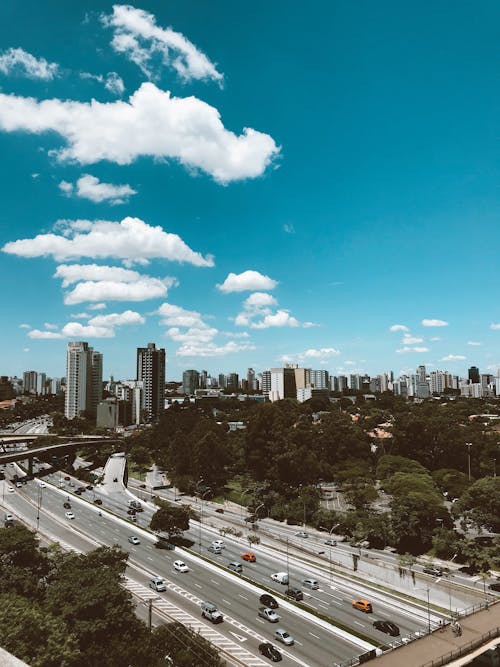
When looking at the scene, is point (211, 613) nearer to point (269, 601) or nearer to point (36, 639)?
point (269, 601)

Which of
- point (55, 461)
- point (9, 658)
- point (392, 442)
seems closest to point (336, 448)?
point (392, 442)

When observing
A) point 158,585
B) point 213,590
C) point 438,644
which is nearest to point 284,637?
point 438,644

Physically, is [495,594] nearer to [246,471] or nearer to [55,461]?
[246,471]

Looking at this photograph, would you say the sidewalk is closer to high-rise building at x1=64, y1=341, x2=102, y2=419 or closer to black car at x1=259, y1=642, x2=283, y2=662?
black car at x1=259, y1=642, x2=283, y2=662

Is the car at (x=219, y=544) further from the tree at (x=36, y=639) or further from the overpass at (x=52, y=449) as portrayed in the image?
the overpass at (x=52, y=449)

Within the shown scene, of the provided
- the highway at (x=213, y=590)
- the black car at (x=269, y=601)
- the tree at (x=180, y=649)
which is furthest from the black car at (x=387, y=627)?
the tree at (x=180, y=649)

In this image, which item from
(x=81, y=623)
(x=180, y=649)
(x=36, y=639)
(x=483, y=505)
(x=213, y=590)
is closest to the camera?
(x=36, y=639)

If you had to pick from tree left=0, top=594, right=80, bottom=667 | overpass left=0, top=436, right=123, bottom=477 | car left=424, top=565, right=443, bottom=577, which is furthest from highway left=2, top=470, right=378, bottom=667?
overpass left=0, top=436, right=123, bottom=477
